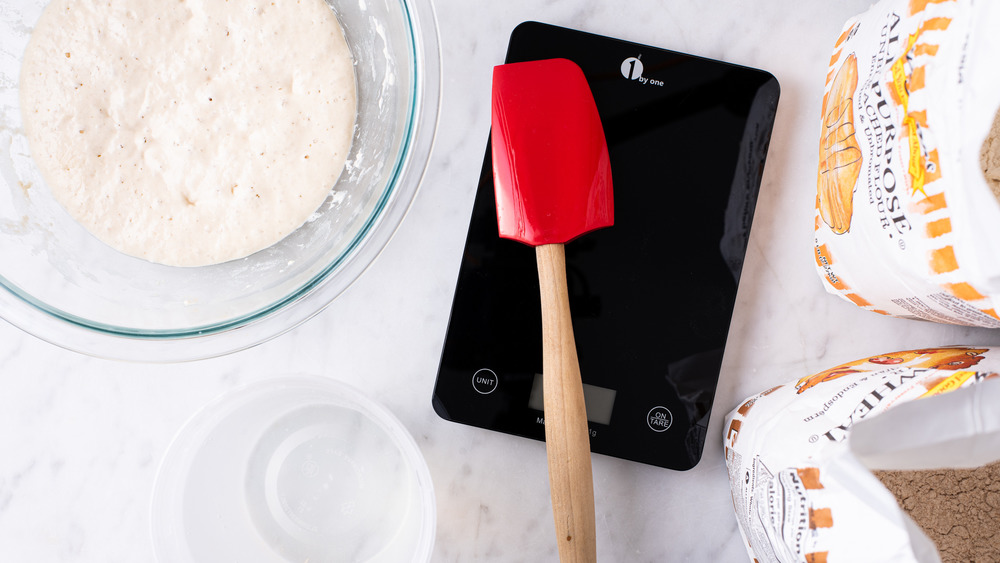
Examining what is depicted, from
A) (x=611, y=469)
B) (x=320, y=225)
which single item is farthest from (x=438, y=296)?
(x=611, y=469)

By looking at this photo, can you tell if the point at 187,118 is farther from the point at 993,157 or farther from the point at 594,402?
the point at 993,157

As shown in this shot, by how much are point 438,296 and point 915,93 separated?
479 mm

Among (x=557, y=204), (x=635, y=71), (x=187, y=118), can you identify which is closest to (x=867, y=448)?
(x=557, y=204)

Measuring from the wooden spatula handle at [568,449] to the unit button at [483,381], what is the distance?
104 millimetres

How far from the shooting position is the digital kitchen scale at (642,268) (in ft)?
2.16

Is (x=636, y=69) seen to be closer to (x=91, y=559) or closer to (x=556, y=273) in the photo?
(x=556, y=273)

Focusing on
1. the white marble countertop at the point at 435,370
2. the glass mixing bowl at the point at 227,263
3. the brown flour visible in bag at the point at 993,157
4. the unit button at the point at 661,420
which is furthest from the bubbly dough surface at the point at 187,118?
the brown flour visible in bag at the point at 993,157

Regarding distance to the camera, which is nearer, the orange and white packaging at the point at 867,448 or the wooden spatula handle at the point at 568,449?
the orange and white packaging at the point at 867,448

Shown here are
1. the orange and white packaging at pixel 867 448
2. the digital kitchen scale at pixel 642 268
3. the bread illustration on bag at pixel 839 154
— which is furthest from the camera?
the digital kitchen scale at pixel 642 268

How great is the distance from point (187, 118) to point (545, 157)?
385mm

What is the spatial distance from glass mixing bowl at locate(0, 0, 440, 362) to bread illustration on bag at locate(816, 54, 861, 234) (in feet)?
1.29

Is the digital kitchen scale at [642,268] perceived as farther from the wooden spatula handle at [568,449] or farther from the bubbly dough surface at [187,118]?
the bubbly dough surface at [187,118]

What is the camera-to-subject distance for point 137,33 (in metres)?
0.62

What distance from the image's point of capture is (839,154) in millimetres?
578
